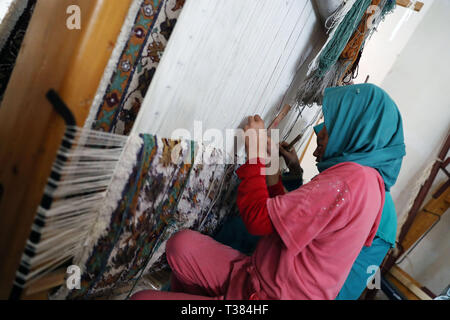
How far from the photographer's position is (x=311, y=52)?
1454mm

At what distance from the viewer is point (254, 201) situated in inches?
35.8

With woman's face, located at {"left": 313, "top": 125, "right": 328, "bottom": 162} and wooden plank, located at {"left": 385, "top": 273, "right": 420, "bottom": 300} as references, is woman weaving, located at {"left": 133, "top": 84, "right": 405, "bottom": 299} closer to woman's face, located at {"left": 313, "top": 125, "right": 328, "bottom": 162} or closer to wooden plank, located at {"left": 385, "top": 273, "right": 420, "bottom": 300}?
woman's face, located at {"left": 313, "top": 125, "right": 328, "bottom": 162}

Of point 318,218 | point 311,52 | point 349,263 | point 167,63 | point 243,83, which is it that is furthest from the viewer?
point 311,52

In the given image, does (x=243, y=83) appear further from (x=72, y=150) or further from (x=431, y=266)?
(x=431, y=266)

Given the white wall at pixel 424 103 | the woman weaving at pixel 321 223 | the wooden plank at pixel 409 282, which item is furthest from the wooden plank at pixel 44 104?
the white wall at pixel 424 103

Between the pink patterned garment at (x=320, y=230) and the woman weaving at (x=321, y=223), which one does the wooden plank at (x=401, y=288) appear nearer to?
the woman weaving at (x=321, y=223)

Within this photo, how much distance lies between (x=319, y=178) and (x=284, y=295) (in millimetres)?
463

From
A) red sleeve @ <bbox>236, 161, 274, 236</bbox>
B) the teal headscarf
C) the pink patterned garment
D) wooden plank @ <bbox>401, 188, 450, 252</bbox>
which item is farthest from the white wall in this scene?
red sleeve @ <bbox>236, 161, 274, 236</bbox>

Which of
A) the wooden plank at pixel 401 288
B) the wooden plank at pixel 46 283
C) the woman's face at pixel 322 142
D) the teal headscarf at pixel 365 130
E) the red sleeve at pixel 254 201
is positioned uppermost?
the teal headscarf at pixel 365 130

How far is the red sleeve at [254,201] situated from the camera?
2.85 feet

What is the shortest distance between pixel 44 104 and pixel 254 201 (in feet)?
2.34

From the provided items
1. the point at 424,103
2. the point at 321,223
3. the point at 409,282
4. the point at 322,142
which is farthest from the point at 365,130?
the point at 424,103

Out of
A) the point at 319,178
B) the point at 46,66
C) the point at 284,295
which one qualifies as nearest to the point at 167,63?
the point at 46,66

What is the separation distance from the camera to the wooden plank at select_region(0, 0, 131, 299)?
22.5 inches
